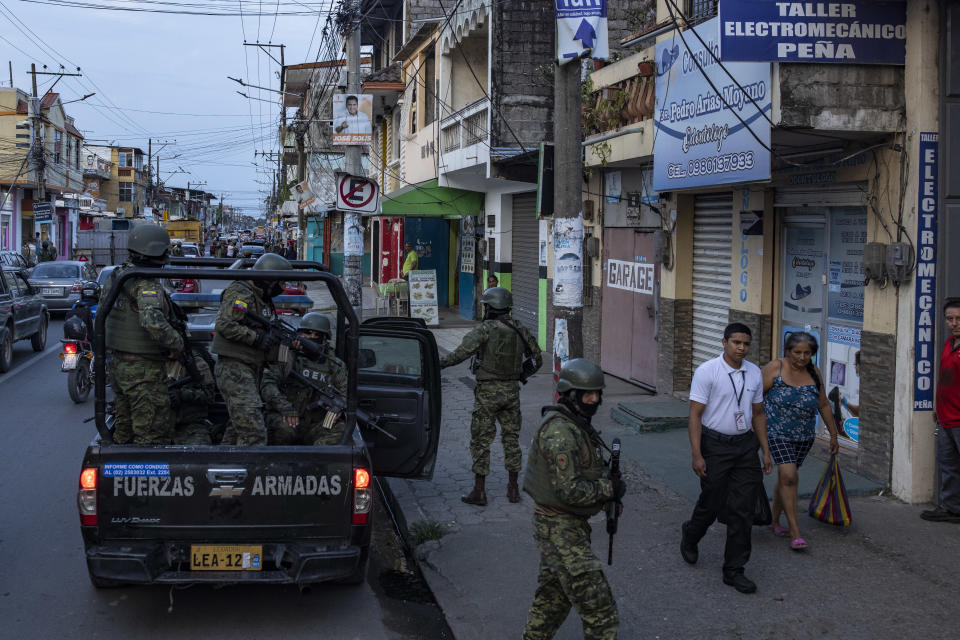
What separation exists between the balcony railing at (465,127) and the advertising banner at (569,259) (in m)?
10.3

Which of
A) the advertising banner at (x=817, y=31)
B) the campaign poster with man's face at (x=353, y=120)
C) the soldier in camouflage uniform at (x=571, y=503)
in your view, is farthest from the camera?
the campaign poster with man's face at (x=353, y=120)

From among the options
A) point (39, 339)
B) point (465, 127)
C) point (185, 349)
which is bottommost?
point (39, 339)

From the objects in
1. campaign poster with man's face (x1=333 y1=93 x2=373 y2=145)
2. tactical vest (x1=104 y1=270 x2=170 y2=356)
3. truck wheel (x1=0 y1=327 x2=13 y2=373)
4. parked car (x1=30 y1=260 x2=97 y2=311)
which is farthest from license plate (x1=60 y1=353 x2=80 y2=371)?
parked car (x1=30 y1=260 x2=97 y2=311)

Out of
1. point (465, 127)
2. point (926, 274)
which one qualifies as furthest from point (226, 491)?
point (465, 127)

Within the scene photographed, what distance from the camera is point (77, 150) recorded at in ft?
209

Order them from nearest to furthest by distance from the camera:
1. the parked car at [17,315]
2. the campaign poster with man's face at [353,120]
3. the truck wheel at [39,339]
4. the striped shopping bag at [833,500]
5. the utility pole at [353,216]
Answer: the striped shopping bag at [833,500] → the parked car at [17,315] → the campaign poster with man's face at [353,120] → the utility pole at [353,216] → the truck wheel at [39,339]

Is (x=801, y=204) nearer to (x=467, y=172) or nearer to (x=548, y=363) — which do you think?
(x=548, y=363)

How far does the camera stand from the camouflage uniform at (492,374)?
7465mm

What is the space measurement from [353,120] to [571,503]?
38.9 feet

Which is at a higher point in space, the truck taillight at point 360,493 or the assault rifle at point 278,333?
the assault rifle at point 278,333

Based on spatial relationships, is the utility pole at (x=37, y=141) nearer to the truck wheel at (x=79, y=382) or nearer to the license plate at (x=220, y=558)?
the truck wheel at (x=79, y=382)

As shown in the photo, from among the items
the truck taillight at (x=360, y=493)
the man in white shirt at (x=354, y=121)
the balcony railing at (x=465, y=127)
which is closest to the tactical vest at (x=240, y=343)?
the truck taillight at (x=360, y=493)

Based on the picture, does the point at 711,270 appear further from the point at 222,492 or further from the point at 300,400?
the point at 222,492

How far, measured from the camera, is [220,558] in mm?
4926
